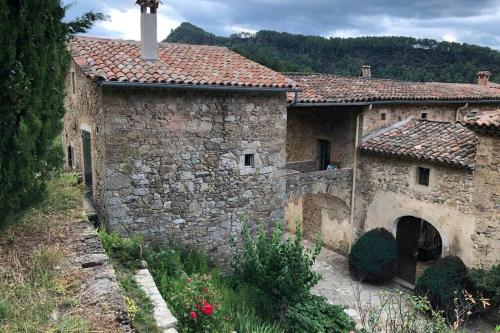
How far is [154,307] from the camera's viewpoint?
5598 millimetres

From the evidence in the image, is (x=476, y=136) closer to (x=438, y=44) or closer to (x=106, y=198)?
(x=106, y=198)

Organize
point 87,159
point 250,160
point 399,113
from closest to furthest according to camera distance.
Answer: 1. point 87,159
2. point 250,160
3. point 399,113

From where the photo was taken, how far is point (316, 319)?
8133 mm

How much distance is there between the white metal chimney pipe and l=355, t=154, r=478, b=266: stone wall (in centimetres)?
743

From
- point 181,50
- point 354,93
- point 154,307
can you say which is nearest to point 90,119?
point 181,50

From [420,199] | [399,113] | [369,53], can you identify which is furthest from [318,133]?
[369,53]

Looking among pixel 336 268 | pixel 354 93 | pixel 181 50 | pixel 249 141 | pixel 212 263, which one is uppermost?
pixel 181 50

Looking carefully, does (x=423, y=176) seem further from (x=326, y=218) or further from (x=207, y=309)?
(x=207, y=309)

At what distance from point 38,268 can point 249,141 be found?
630 cm

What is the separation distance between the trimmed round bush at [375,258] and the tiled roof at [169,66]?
565 cm

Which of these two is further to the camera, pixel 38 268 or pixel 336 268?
pixel 336 268

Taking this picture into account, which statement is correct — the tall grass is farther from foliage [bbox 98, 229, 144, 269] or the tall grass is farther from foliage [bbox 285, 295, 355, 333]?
foliage [bbox 285, 295, 355, 333]

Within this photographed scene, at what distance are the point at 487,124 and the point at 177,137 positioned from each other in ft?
23.9

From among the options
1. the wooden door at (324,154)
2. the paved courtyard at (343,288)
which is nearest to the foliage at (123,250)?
the paved courtyard at (343,288)
